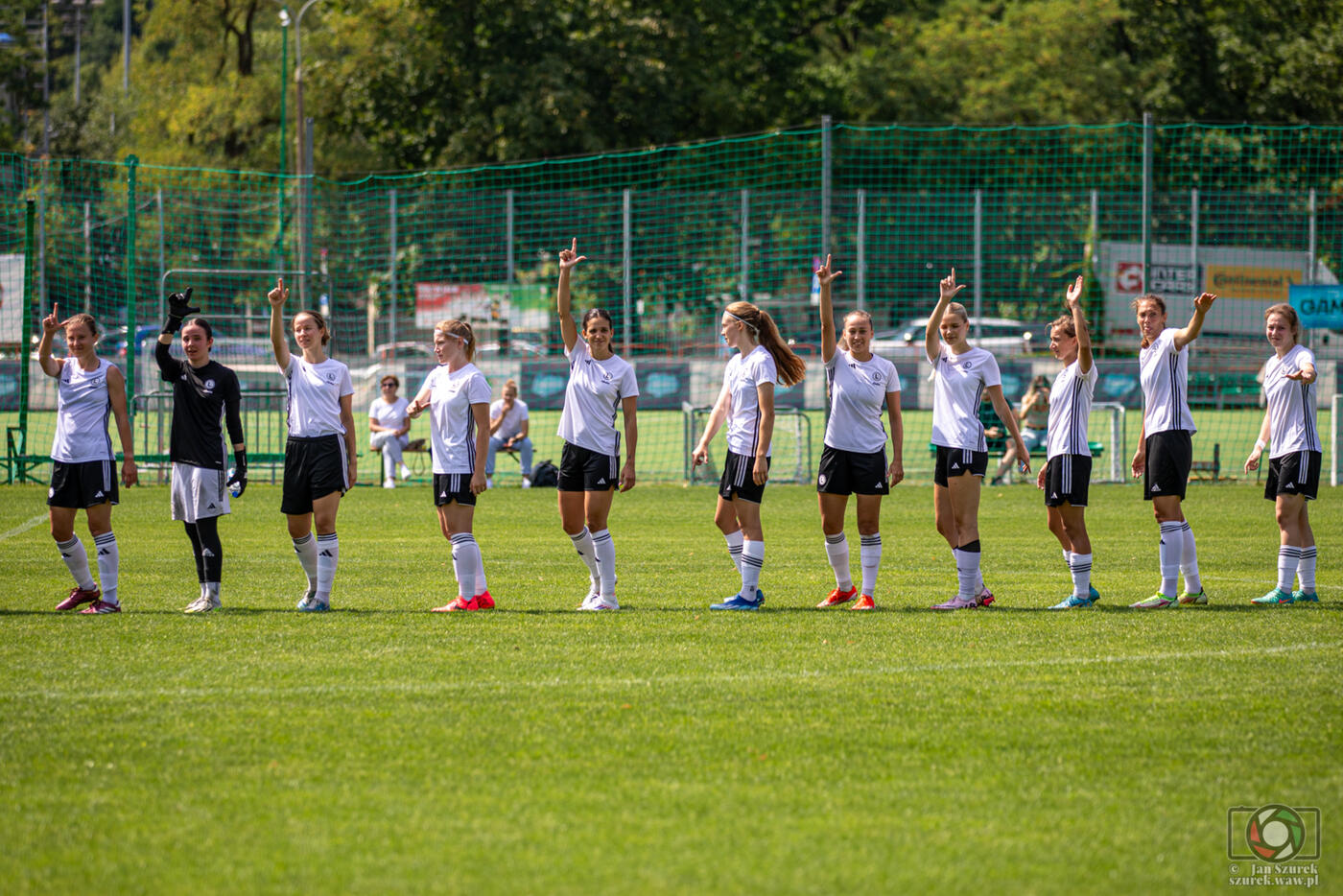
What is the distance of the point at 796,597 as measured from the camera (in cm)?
993

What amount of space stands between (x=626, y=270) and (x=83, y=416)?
834 inches

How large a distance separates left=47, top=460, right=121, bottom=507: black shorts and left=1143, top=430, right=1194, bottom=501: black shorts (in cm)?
687

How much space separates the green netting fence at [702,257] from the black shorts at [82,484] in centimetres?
1632

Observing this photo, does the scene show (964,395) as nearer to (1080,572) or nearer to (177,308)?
(1080,572)

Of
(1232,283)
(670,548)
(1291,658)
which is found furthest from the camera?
(1232,283)

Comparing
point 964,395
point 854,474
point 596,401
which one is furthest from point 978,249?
point 596,401

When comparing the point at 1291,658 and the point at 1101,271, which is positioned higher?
the point at 1101,271

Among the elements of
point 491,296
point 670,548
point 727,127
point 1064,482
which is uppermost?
point 727,127

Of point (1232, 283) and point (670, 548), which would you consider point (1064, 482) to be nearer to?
point (670, 548)

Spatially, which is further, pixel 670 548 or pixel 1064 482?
pixel 670 548

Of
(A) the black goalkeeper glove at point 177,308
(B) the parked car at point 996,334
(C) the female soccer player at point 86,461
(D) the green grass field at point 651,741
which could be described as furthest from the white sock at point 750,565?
(B) the parked car at point 996,334

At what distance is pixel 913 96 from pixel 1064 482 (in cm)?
3911

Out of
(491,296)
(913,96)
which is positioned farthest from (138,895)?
(913,96)

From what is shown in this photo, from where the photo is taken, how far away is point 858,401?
9266 millimetres
